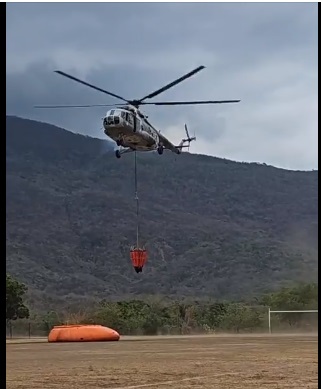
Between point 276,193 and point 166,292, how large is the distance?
157ft

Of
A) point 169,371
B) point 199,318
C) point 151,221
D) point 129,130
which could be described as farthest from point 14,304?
point 151,221

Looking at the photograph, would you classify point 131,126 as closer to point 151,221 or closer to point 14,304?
point 14,304

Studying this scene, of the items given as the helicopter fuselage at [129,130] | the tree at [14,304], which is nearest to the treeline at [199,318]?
the tree at [14,304]

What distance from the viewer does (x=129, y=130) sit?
40938mm

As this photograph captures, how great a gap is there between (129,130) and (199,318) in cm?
2695

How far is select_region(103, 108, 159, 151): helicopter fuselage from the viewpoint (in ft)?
133

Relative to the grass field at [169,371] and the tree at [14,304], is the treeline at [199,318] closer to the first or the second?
the tree at [14,304]

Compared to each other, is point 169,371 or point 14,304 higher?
point 169,371

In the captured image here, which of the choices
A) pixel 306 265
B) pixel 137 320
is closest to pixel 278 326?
pixel 137 320

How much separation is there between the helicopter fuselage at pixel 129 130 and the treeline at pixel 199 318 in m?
17.0

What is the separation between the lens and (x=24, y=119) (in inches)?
7534

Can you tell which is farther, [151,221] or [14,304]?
[151,221]

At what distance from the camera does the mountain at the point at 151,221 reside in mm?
110938

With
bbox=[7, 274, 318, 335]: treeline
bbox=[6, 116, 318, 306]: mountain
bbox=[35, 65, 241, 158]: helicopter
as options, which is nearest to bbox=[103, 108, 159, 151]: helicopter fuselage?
bbox=[35, 65, 241, 158]: helicopter
